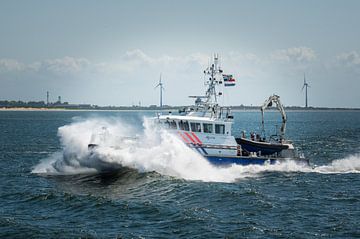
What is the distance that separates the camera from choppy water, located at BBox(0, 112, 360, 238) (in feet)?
67.5

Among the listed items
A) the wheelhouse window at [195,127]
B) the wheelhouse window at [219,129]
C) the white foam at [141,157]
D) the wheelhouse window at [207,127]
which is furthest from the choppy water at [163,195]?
the wheelhouse window at [219,129]

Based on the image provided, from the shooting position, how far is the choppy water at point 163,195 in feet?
67.5

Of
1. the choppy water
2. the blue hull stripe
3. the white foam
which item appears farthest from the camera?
the blue hull stripe

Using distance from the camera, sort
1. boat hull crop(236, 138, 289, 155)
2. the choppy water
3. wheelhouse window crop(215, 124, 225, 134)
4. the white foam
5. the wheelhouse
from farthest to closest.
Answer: boat hull crop(236, 138, 289, 155)
wheelhouse window crop(215, 124, 225, 134)
the wheelhouse
the white foam
the choppy water

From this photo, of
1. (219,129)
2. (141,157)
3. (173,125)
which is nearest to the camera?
(141,157)

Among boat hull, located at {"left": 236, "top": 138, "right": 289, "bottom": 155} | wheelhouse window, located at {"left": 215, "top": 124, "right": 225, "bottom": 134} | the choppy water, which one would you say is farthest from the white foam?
boat hull, located at {"left": 236, "top": 138, "right": 289, "bottom": 155}

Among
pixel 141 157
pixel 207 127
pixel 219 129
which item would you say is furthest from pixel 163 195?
pixel 219 129

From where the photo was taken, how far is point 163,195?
26672 millimetres

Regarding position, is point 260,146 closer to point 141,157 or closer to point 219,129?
point 219,129

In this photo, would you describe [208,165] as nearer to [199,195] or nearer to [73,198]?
[199,195]

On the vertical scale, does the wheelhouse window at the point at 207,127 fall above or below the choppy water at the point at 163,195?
above

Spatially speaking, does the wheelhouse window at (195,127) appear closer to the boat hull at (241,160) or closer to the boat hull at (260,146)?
the boat hull at (241,160)

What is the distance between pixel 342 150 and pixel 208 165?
90.5 feet

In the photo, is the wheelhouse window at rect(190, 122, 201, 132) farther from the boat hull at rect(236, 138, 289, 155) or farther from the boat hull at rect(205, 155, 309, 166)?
the boat hull at rect(236, 138, 289, 155)
